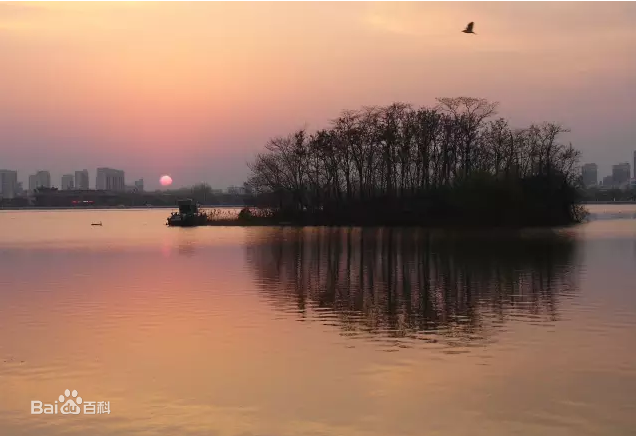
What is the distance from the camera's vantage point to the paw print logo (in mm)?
12352

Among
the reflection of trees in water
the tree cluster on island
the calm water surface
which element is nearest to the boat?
the tree cluster on island

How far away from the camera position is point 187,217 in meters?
97.2

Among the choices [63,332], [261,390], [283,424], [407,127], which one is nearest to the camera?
[283,424]

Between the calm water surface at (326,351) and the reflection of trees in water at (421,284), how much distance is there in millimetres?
115

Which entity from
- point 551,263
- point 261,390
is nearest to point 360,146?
point 551,263

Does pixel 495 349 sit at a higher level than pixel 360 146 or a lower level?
lower

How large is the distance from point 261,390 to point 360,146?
252ft

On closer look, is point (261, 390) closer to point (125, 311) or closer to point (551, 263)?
point (125, 311)

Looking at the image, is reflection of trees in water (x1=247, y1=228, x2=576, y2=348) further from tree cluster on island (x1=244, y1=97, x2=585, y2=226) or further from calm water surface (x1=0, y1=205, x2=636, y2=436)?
tree cluster on island (x1=244, y1=97, x2=585, y2=226)

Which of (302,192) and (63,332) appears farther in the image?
(302,192)

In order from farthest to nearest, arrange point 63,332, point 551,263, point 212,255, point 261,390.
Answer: point 212,255
point 551,263
point 63,332
point 261,390

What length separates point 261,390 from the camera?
1346 cm

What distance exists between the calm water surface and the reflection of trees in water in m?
0.11

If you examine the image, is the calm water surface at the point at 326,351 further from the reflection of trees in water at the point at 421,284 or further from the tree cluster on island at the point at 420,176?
the tree cluster on island at the point at 420,176
